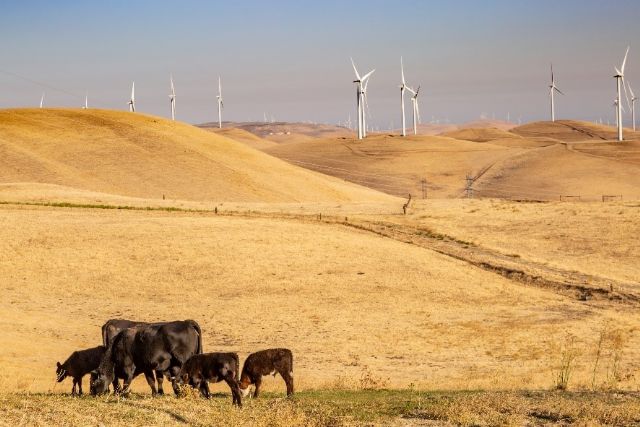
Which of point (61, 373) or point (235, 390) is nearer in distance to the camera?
point (235, 390)

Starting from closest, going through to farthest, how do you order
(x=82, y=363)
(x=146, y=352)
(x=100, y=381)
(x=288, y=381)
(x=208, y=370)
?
1. (x=208, y=370)
2. (x=100, y=381)
3. (x=146, y=352)
4. (x=288, y=381)
5. (x=82, y=363)

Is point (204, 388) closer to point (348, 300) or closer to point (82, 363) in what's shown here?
point (82, 363)

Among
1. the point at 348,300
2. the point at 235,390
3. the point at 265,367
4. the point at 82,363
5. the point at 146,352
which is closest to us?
the point at 235,390

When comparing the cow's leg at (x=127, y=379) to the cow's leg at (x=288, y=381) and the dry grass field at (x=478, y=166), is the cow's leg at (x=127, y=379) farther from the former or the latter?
the dry grass field at (x=478, y=166)

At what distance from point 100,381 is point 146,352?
4.16 ft

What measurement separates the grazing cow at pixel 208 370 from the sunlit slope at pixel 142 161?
75.6m

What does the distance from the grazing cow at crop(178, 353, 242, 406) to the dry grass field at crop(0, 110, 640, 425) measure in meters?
0.94

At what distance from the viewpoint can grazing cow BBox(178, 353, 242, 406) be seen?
2236 centimetres

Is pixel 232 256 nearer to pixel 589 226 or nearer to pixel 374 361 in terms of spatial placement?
pixel 374 361

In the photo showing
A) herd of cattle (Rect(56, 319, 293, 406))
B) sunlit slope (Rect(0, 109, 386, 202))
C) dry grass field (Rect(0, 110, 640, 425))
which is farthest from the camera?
sunlit slope (Rect(0, 109, 386, 202))

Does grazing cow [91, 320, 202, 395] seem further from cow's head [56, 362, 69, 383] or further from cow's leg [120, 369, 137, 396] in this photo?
cow's head [56, 362, 69, 383]

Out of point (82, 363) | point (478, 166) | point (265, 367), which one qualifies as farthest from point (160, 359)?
point (478, 166)

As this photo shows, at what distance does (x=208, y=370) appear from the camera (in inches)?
892

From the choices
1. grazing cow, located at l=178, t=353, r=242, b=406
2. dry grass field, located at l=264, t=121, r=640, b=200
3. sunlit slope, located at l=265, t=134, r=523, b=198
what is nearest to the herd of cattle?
grazing cow, located at l=178, t=353, r=242, b=406
